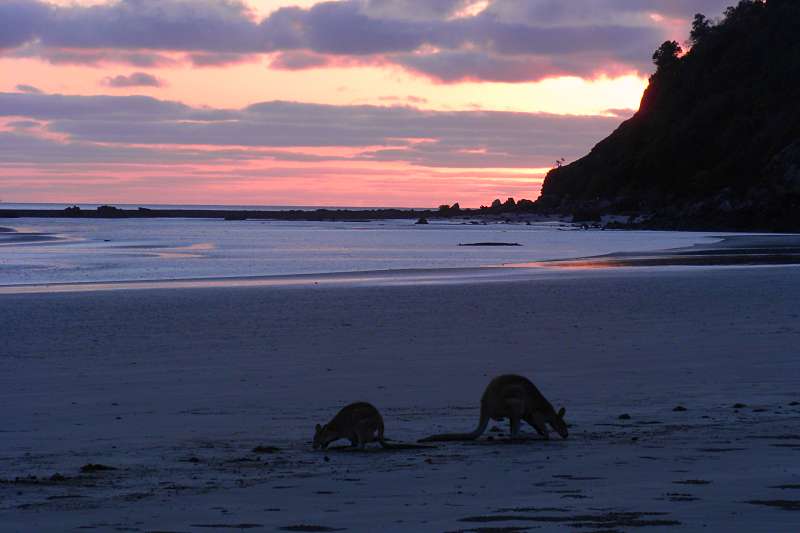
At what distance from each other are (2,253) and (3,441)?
4570cm

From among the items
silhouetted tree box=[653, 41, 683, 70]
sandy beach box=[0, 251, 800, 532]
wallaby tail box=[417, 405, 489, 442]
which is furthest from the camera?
silhouetted tree box=[653, 41, 683, 70]

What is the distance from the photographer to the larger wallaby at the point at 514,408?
368 inches

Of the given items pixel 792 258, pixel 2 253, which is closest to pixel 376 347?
pixel 792 258

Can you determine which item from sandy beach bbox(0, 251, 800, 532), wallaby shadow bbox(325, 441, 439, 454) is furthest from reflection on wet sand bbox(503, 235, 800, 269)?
wallaby shadow bbox(325, 441, 439, 454)

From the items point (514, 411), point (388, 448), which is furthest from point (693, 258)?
point (388, 448)

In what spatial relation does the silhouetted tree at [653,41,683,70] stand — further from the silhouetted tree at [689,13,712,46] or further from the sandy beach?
the sandy beach

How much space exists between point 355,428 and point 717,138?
112m

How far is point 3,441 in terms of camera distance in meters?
9.67

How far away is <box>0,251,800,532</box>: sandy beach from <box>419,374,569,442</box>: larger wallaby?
15 centimetres

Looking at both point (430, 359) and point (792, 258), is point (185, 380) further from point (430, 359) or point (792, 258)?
point (792, 258)

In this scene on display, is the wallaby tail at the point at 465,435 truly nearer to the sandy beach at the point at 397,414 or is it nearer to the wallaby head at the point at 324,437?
the sandy beach at the point at 397,414

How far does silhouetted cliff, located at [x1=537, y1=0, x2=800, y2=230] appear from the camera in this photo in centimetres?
9338

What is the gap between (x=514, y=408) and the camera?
9.35 m

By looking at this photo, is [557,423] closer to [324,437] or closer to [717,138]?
[324,437]
